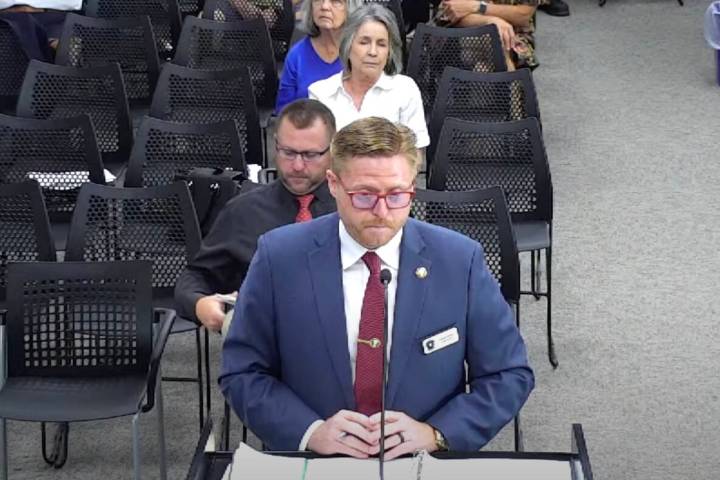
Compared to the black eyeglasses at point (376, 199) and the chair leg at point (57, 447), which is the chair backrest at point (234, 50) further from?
the black eyeglasses at point (376, 199)

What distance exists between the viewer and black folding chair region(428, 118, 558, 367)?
5086mm

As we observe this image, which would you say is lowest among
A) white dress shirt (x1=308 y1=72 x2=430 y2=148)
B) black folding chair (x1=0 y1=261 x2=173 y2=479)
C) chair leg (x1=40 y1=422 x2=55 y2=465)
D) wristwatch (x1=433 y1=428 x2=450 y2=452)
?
chair leg (x1=40 y1=422 x2=55 y2=465)

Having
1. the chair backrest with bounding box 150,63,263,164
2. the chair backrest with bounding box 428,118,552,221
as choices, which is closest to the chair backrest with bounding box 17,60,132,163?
the chair backrest with bounding box 150,63,263,164

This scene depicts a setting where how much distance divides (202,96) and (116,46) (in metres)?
0.98

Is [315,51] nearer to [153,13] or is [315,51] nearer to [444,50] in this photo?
[444,50]

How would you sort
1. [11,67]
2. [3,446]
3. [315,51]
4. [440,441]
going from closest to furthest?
[440,441] → [3,446] → [315,51] → [11,67]

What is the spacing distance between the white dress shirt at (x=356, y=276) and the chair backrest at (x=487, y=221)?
1.57 meters

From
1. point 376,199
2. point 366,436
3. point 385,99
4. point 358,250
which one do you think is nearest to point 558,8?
point 385,99

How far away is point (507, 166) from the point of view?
5.13 meters

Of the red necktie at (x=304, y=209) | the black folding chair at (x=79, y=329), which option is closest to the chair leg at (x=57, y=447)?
the black folding chair at (x=79, y=329)

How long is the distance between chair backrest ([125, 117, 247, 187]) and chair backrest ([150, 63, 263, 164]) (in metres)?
0.61

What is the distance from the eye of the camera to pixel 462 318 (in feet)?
9.48

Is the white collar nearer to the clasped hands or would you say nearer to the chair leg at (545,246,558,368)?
the clasped hands

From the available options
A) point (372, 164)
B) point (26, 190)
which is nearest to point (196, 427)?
point (26, 190)
